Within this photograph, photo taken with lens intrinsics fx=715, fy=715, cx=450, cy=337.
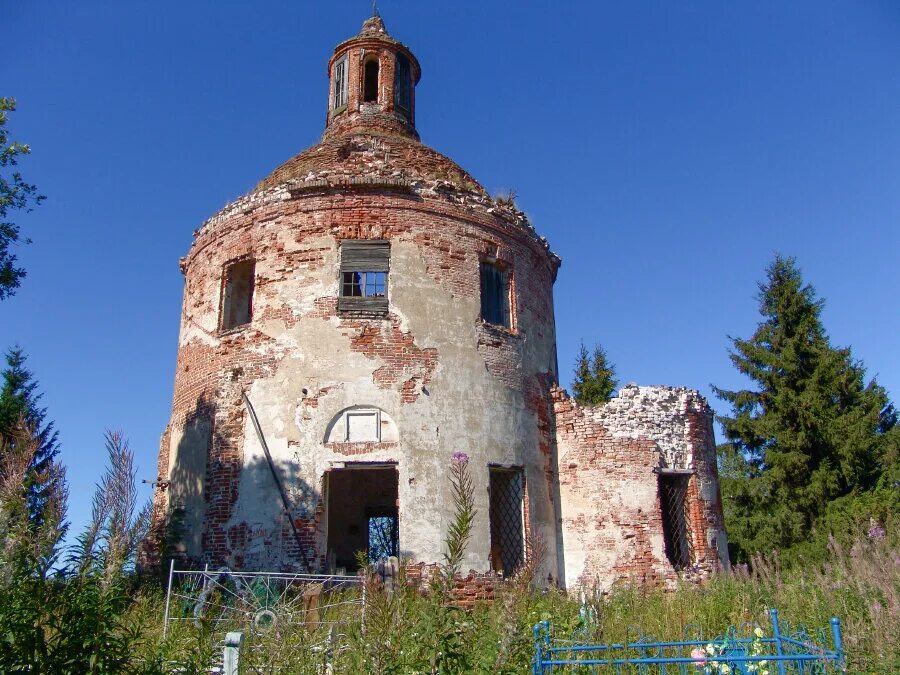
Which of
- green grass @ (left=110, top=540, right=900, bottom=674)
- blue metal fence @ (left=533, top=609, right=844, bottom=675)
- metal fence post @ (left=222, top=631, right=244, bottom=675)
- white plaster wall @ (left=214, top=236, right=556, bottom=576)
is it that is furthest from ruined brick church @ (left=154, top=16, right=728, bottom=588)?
metal fence post @ (left=222, top=631, right=244, bottom=675)

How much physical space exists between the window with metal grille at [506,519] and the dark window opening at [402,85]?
33.5 feet

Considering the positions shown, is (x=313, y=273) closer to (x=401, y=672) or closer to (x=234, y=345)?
(x=234, y=345)

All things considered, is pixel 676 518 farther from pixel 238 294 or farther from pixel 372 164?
pixel 238 294

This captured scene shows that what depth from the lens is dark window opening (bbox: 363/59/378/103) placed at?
18.3m

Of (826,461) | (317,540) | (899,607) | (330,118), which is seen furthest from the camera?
(826,461)

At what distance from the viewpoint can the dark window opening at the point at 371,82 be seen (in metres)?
18.3

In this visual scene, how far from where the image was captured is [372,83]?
1856 cm

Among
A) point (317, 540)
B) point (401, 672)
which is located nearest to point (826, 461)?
point (317, 540)

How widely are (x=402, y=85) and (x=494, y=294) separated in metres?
7.89

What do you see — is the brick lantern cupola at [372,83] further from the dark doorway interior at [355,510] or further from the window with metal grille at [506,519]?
the window with metal grille at [506,519]

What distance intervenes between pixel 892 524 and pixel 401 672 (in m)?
16.5

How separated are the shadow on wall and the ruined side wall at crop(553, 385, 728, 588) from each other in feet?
15.8

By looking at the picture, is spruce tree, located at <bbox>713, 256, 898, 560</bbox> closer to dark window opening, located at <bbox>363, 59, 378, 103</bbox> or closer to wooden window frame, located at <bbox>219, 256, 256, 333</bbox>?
dark window opening, located at <bbox>363, 59, 378, 103</bbox>

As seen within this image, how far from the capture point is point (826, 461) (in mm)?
20281
